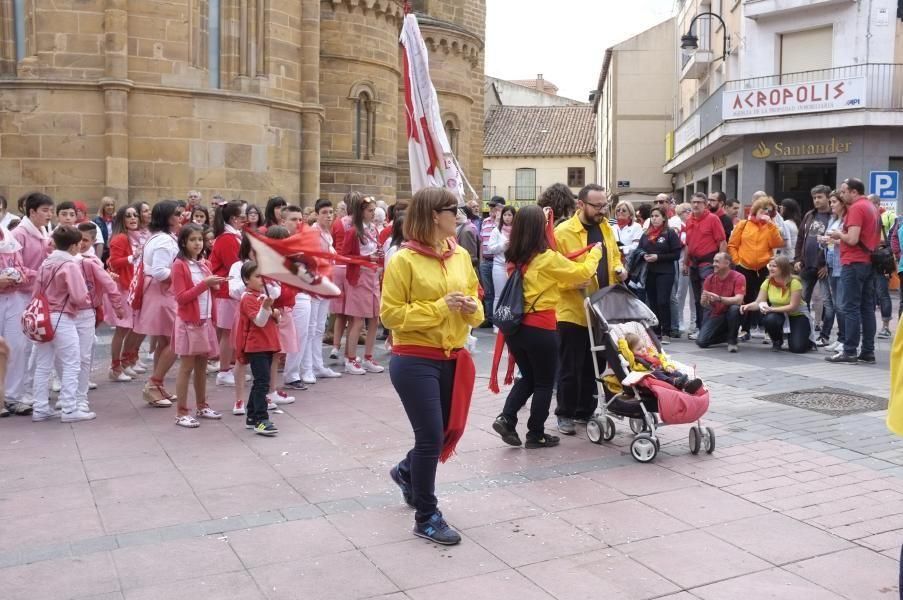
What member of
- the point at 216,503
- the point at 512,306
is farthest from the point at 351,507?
the point at 512,306

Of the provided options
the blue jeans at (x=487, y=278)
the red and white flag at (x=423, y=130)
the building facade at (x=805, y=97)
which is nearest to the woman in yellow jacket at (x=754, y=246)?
the blue jeans at (x=487, y=278)

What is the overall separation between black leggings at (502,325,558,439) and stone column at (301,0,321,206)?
1505 cm

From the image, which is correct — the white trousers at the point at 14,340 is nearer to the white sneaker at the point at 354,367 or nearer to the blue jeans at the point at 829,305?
the white sneaker at the point at 354,367

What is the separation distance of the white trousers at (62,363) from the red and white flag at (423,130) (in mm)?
4443

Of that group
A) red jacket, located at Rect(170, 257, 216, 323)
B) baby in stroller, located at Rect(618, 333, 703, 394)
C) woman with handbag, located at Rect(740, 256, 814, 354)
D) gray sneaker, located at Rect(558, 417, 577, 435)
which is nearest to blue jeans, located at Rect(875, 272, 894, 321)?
woman with handbag, located at Rect(740, 256, 814, 354)

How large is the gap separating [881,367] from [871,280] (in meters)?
1.01

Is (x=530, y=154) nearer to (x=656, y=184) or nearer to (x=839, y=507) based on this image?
(x=656, y=184)

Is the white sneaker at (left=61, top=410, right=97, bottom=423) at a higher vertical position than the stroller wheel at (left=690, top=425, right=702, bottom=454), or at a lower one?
lower

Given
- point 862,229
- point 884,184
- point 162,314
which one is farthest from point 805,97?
point 162,314

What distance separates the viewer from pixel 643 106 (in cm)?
4919

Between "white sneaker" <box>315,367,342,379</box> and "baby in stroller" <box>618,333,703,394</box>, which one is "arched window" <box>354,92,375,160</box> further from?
"baby in stroller" <box>618,333,703,394</box>

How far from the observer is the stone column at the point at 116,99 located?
1731cm

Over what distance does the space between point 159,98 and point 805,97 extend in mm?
17029

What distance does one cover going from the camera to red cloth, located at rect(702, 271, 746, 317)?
12.3m
